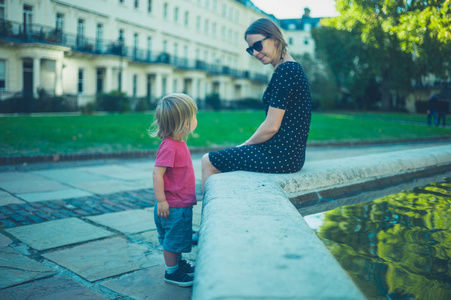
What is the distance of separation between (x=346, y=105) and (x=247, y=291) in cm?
5472

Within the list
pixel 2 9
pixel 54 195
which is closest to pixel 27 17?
pixel 2 9

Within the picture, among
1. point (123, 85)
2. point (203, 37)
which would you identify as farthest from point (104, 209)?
point (203, 37)

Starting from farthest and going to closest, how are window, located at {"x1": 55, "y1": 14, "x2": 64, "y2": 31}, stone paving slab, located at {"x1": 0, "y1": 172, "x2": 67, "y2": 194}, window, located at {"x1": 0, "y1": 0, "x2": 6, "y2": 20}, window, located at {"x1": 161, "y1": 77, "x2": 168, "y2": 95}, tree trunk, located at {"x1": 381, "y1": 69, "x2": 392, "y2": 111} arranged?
tree trunk, located at {"x1": 381, "y1": 69, "x2": 392, "y2": 111}, window, located at {"x1": 161, "y1": 77, "x2": 168, "y2": 95}, window, located at {"x1": 55, "y1": 14, "x2": 64, "y2": 31}, window, located at {"x1": 0, "y1": 0, "x2": 6, "y2": 20}, stone paving slab, located at {"x1": 0, "y1": 172, "x2": 67, "y2": 194}

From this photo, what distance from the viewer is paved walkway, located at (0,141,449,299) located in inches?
98.5

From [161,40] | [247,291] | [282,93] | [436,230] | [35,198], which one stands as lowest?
[35,198]

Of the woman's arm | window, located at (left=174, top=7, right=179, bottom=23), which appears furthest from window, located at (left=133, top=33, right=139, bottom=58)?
the woman's arm

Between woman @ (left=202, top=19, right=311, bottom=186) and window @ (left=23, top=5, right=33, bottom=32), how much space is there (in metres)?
27.2

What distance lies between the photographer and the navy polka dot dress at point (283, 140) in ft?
10.2

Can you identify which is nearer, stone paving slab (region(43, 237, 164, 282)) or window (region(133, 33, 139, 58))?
stone paving slab (region(43, 237, 164, 282))

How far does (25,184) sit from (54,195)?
0.98m

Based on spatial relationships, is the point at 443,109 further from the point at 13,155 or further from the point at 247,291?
the point at 247,291

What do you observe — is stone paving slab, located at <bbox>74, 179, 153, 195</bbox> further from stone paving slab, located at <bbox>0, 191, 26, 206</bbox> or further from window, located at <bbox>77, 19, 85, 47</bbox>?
window, located at <bbox>77, 19, 85, 47</bbox>

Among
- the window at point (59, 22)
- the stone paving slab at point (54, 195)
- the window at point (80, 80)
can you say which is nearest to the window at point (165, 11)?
the window at point (80, 80)

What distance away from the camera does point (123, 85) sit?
113 ft
